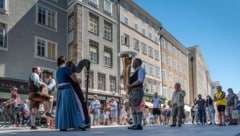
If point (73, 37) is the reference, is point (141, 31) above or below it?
above

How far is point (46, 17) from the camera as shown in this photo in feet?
107

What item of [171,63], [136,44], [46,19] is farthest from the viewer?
[171,63]

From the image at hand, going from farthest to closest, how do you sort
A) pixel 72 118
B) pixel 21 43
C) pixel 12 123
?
pixel 21 43 < pixel 12 123 < pixel 72 118

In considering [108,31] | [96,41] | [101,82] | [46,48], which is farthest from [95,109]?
[108,31]

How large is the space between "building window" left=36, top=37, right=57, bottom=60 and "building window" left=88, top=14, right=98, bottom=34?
16.0 ft

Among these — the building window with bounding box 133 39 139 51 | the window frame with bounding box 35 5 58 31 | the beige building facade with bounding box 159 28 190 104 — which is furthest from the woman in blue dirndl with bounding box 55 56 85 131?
the beige building facade with bounding box 159 28 190 104

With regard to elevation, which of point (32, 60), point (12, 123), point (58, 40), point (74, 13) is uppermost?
point (74, 13)

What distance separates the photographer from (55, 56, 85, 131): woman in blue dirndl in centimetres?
863

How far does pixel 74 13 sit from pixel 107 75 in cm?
774

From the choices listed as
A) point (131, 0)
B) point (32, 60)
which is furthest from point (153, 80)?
point (32, 60)

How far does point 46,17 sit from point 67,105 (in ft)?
82.7

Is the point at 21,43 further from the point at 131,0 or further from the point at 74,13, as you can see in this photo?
the point at 131,0

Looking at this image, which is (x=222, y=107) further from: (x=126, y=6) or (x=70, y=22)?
(x=126, y=6)

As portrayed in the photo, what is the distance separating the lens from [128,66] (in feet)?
40.8
